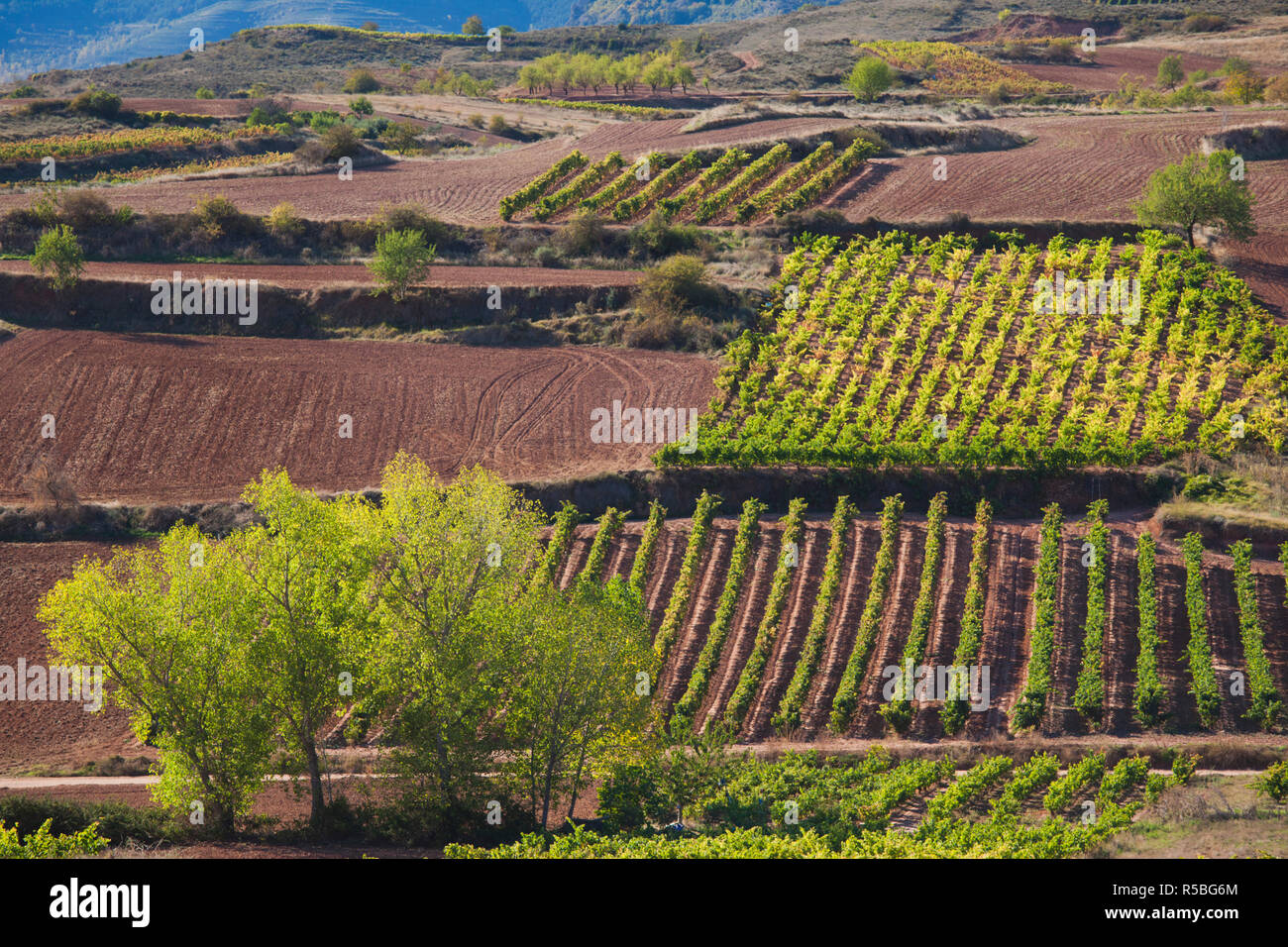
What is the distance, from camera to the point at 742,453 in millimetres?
35094

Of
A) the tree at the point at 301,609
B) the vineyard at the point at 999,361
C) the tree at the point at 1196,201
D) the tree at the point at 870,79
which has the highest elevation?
the tree at the point at 870,79

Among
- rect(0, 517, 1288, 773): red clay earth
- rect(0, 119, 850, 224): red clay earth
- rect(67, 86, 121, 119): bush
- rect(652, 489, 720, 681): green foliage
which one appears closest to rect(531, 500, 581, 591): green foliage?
rect(0, 517, 1288, 773): red clay earth

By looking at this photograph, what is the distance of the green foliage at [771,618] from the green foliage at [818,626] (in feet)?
2.62

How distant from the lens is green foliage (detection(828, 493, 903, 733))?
26233 mm

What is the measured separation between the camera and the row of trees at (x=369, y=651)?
2084cm

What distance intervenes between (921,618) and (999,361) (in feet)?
48.6

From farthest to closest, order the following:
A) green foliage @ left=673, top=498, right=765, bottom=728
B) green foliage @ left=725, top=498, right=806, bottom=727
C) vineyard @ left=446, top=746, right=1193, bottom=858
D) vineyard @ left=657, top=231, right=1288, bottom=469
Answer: vineyard @ left=657, top=231, right=1288, bottom=469 → green foliage @ left=673, top=498, right=765, bottom=728 → green foliage @ left=725, top=498, right=806, bottom=727 → vineyard @ left=446, top=746, right=1193, bottom=858

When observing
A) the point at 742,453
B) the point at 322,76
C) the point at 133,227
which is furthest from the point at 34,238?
the point at 322,76

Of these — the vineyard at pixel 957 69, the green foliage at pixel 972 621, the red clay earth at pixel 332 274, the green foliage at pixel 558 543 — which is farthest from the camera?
the vineyard at pixel 957 69

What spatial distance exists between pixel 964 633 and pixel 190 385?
29203mm

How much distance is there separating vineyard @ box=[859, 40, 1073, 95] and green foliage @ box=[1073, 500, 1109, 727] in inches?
2511

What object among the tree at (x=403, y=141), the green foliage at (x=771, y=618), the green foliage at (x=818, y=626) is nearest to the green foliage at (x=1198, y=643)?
the green foliage at (x=818, y=626)

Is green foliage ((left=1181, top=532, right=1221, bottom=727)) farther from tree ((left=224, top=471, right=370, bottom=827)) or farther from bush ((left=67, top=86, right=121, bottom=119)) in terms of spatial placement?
bush ((left=67, top=86, right=121, bottom=119))

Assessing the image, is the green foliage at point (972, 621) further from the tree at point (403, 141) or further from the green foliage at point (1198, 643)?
the tree at point (403, 141)
